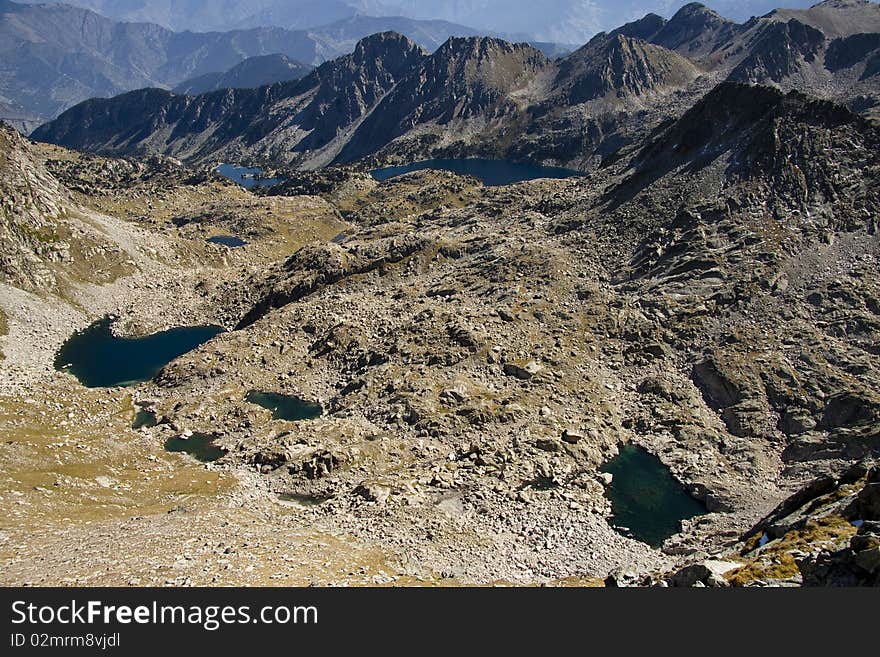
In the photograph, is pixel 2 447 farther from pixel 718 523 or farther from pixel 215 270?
pixel 215 270

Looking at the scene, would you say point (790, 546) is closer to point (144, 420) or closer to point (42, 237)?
point (144, 420)

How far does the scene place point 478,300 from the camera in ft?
296

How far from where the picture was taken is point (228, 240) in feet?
579

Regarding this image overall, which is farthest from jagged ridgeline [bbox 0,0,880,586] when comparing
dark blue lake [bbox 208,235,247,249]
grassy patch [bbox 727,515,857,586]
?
dark blue lake [bbox 208,235,247,249]

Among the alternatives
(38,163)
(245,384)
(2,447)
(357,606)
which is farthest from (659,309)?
(38,163)

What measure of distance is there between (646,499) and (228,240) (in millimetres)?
146937

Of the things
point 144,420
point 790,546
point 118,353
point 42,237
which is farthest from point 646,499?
point 42,237

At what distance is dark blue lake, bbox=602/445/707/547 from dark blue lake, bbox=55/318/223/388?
2616 inches

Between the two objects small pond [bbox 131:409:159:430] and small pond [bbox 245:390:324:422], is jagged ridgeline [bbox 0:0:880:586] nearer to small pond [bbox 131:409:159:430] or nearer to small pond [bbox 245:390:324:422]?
small pond [bbox 131:409:159:430]

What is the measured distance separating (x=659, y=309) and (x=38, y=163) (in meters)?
146

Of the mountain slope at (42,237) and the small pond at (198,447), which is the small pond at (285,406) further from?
the mountain slope at (42,237)

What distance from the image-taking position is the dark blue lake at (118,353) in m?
91.0

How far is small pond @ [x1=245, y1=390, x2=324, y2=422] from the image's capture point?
75.1 meters

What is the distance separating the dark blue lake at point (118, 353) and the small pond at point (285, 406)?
2178 cm
